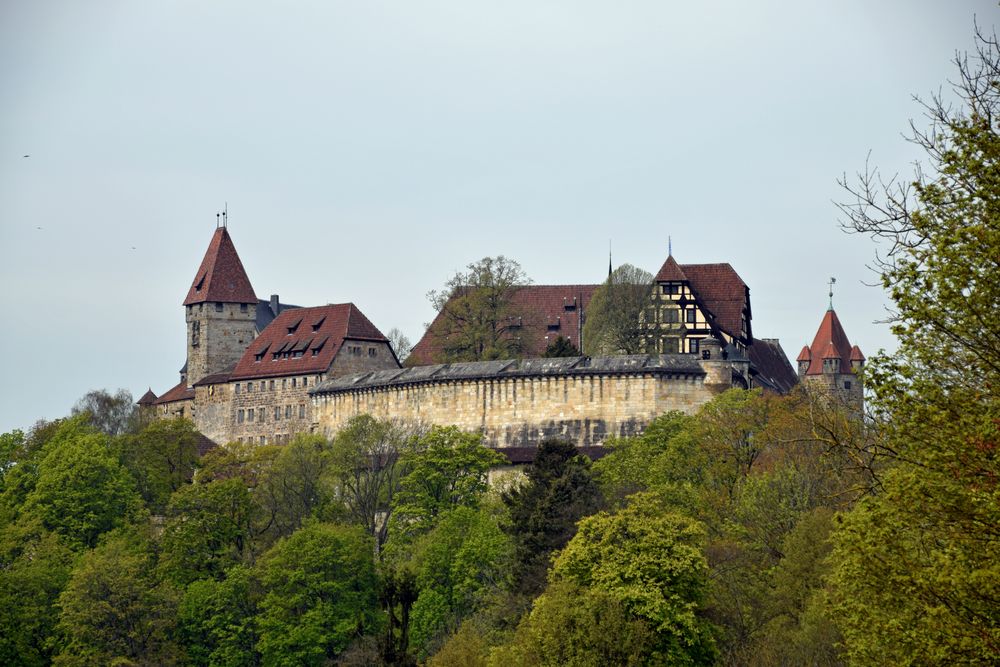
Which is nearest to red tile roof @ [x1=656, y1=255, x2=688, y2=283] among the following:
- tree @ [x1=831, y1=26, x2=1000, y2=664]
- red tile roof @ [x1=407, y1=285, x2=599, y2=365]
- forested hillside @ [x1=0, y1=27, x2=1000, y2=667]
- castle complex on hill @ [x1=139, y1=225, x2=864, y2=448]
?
castle complex on hill @ [x1=139, y1=225, x2=864, y2=448]

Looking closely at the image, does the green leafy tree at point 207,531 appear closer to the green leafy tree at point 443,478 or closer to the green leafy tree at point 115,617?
the green leafy tree at point 115,617

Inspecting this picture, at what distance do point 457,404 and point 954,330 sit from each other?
174 feet

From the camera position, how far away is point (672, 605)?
130ft

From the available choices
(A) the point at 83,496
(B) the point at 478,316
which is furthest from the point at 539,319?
(A) the point at 83,496

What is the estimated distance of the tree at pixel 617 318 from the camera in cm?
7625

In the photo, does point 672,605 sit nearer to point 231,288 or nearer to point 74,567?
point 74,567

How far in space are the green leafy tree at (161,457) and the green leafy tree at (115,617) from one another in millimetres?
11847

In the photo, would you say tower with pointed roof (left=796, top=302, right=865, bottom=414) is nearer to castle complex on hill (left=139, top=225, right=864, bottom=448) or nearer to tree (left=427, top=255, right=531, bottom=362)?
castle complex on hill (left=139, top=225, right=864, bottom=448)

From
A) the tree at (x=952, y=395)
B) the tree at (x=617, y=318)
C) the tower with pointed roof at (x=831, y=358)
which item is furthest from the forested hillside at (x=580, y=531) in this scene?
the tower with pointed roof at (x=831, y=358)

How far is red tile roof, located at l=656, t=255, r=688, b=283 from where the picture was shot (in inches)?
3091

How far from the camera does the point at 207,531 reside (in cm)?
6350

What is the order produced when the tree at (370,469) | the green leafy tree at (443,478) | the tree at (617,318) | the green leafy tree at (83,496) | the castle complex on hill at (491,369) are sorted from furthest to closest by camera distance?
the tree at (617,318), the castle complex on hill at (491,369), the tree at (370,469), the green leafy tree at (83,496), the green leafy tree at (443,478)

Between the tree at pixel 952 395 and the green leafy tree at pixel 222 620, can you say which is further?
the green leafy tree at pixel 222 620

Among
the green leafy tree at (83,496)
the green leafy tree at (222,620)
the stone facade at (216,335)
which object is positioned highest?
the stone facade at (216,335)
